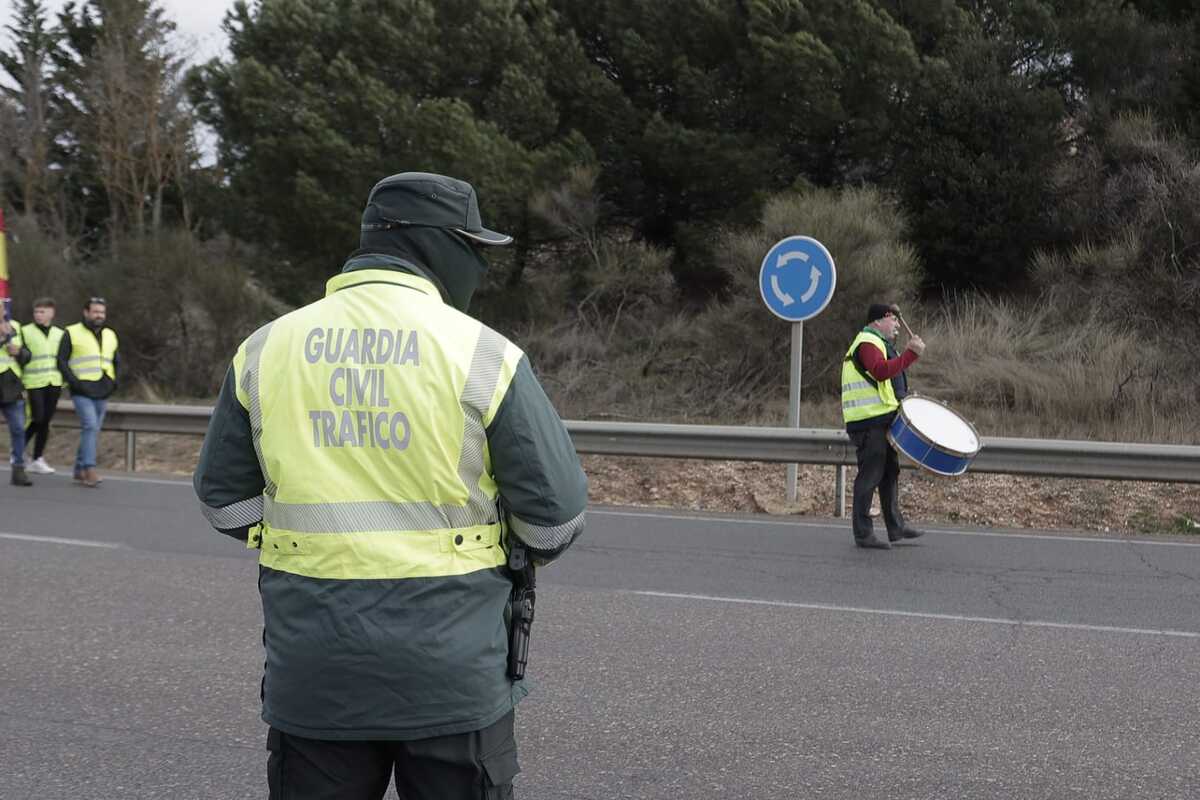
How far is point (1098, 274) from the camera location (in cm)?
1941

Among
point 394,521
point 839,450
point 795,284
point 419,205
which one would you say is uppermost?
point 795,284

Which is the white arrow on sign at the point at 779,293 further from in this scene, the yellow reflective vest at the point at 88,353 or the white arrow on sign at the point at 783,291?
the yellow reflective vest at the point at 88,353

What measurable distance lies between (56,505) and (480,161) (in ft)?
39.4

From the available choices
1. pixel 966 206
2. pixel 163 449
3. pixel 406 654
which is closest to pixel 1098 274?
pixel 966 206

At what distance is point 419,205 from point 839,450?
860 centimetres

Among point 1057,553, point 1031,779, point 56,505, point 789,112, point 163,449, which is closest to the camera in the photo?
point 1031,779

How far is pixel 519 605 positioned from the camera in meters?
2.48

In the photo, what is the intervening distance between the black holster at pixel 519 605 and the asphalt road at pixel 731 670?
1.89 meters

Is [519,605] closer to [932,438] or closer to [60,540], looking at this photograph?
[932,438]

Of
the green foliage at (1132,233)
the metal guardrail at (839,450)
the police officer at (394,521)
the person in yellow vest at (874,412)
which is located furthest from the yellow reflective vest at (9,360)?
the green foliage at (1132,233)

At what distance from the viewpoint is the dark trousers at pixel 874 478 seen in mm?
8719

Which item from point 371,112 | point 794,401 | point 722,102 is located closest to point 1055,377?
point 794,401

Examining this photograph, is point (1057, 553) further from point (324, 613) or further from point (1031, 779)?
point (324, 613)

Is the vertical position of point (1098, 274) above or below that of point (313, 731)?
above
